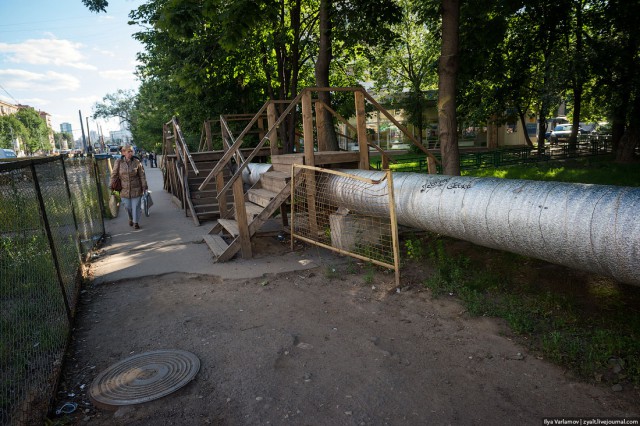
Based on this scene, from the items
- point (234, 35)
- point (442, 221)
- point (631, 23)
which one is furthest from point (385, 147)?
point (442, 221)

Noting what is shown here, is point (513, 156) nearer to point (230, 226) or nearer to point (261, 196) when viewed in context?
point (261, 196)

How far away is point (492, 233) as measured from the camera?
169 inches

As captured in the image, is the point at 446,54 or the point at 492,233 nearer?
the point at 492,233

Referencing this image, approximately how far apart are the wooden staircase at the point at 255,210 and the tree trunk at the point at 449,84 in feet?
8.11

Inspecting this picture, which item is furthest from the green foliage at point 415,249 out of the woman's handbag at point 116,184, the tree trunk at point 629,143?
the tree trunk at point 629,143

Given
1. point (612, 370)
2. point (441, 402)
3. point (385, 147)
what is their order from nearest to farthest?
point (441, 402) < point (612, 370) < point (385, 147)

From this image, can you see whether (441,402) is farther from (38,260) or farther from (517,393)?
(38,260)

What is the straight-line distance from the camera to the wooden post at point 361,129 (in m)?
7.49

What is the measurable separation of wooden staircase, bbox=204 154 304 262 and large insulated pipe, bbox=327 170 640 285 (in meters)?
2.52

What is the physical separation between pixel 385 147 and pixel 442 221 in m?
36.9

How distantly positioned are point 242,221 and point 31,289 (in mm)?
3407

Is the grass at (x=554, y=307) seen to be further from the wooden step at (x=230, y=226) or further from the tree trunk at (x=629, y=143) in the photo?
the tree trunk at (x=629, y=143)

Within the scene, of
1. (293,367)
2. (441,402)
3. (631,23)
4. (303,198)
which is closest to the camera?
(441,402)

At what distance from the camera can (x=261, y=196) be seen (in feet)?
26.0
